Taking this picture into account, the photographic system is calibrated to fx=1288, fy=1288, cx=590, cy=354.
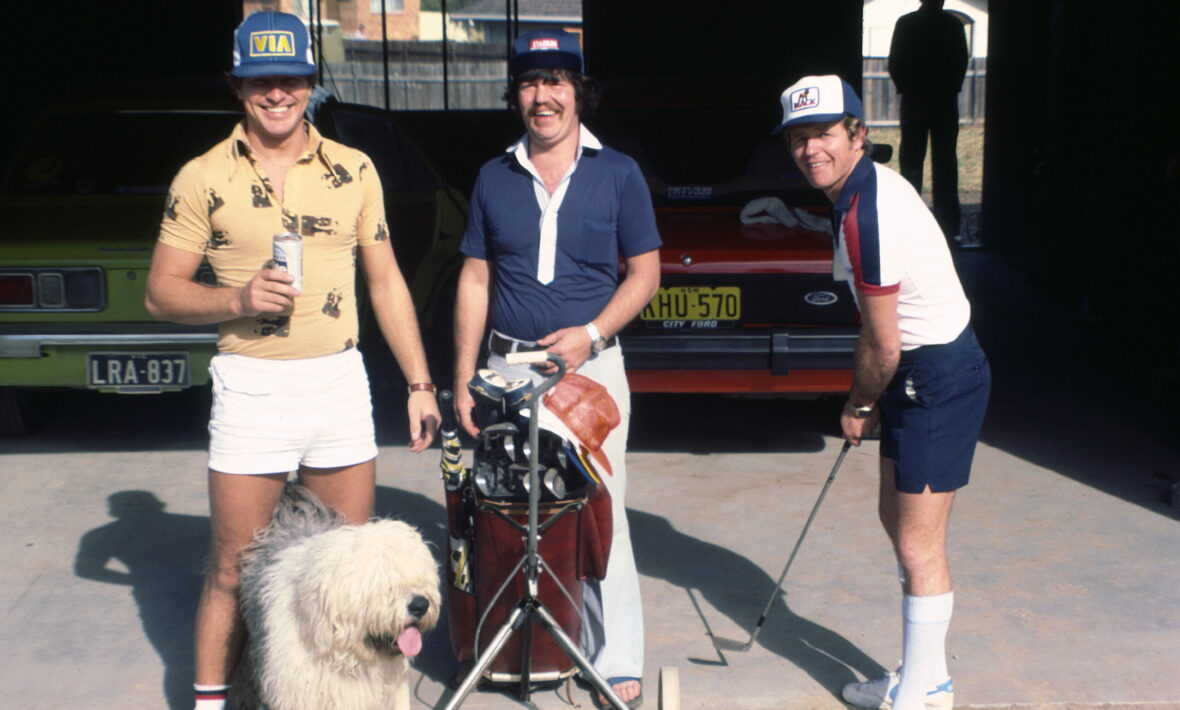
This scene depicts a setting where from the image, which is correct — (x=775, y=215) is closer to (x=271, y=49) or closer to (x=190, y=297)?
(x=271, y=49)

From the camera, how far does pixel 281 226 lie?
3.39 metres

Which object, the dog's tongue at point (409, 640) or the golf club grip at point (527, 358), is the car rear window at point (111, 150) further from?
the dog's tongue at point (409, 640)

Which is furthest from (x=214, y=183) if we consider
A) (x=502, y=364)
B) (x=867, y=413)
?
(x=867, y=413)

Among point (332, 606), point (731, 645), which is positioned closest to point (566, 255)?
point (332, 606)

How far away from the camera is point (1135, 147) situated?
10.2 metres

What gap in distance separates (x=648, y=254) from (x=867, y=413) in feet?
2.70

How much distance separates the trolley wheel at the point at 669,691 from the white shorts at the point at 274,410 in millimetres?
1197

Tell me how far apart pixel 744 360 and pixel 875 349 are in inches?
109

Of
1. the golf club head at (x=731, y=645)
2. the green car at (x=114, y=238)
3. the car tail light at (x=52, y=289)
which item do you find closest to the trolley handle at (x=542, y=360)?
the golf club head at (x=731, y=645)

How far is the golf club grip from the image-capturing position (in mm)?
3416

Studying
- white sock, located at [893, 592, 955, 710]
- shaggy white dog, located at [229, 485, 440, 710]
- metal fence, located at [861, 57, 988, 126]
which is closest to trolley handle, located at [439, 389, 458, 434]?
shaggy white dog, located at [229, 485, 440, 710]

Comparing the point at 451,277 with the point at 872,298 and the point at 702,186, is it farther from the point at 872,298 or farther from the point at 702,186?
the point at 872,298

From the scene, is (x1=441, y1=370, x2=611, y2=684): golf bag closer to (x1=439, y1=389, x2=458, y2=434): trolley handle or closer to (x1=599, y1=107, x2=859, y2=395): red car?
(x1=439, y1=389, x2=458, y2=434): trolley handle

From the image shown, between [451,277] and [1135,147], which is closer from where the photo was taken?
[451,277]
